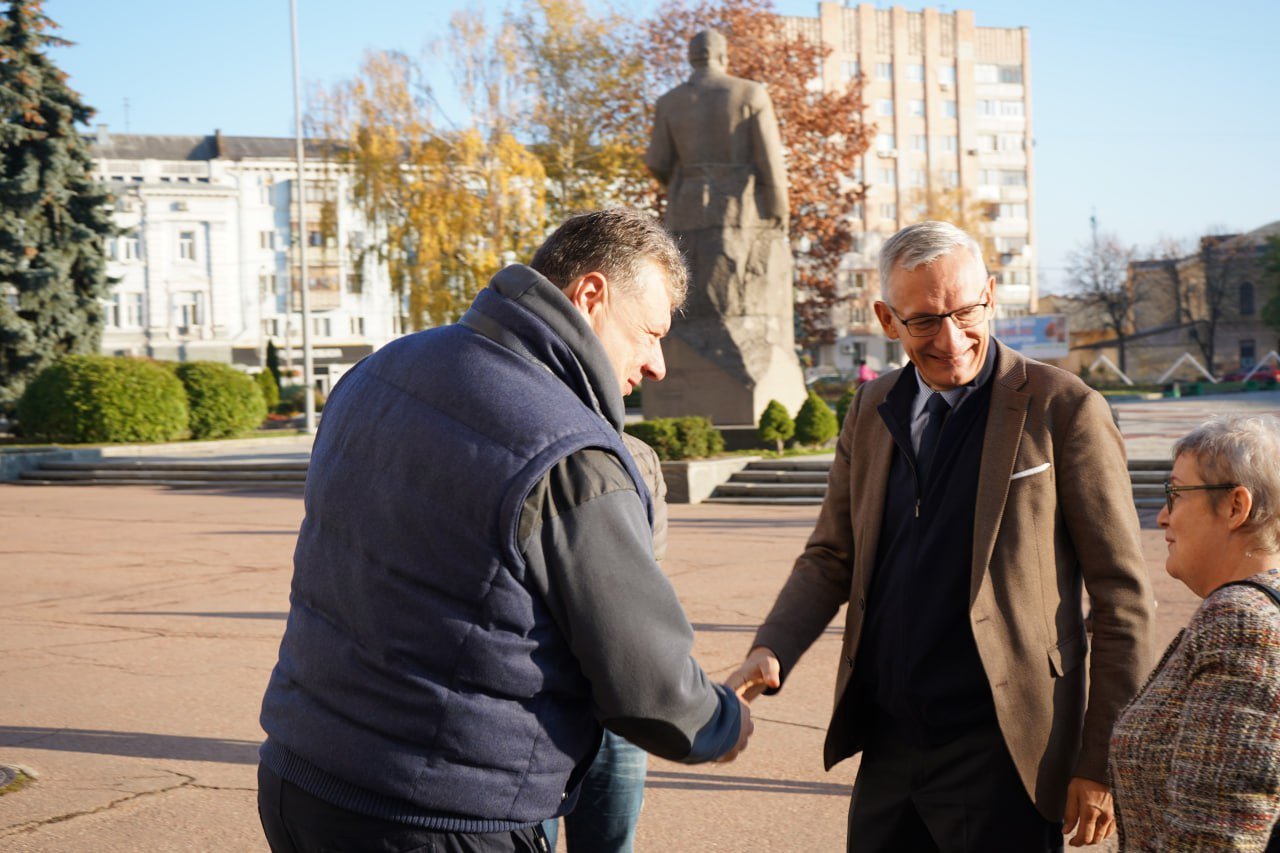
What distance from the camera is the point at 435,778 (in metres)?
1.89

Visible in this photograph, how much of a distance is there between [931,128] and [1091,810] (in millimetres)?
93112

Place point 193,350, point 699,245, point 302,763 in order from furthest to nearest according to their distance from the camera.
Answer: point 193,350 < point 699,245 < point 302,763

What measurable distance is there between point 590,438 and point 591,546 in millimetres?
160

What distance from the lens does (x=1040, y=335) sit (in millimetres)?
47188

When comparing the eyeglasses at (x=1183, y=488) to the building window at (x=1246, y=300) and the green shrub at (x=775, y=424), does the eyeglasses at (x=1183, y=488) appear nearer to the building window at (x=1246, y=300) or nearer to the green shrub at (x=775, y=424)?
the green shrub at (x=775, y=424)

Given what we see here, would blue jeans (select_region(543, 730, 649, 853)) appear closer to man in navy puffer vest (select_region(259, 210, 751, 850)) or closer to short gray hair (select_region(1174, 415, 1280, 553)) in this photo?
man in navy puffer vest (select_region(259, 210, 751, 850))

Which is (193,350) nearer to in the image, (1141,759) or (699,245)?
(699,245)

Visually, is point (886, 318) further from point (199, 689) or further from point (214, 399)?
point (214, 399)

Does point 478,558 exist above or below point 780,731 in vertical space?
above

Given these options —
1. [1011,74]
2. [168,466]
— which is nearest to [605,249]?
[168,466]

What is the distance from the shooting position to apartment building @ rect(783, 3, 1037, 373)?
84438 millimetres

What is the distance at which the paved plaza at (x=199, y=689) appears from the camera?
4.75m

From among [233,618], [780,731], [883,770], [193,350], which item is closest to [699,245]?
[233,618]

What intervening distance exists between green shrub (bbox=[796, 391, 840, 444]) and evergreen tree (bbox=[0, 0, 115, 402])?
19.0 metres
